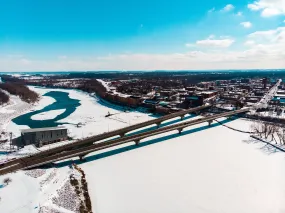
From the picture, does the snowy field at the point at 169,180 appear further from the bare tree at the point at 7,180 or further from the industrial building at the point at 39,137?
the industrial building at the point at 39,137

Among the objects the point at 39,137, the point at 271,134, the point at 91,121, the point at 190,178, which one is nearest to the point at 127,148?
the point at 190,178

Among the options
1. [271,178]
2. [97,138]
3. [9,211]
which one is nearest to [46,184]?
[9,211]

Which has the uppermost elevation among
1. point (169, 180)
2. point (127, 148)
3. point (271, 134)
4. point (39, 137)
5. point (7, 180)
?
point (39, 137)

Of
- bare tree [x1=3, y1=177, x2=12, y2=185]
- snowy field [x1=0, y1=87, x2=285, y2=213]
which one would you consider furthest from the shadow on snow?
bare tree [x1=3, y1=177, x2=12, y2=185]

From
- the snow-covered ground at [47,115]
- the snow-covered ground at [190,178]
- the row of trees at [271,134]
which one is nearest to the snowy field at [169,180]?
the snow-covered ground at [190,178]

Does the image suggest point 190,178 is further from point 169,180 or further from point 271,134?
point 271,134

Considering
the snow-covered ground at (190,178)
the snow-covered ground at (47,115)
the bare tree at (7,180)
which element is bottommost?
the snow-covered ground at (190,178)

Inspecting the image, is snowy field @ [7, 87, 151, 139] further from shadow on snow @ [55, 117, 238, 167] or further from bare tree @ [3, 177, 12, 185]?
bare tree @ [3, 177, 12, 185]
